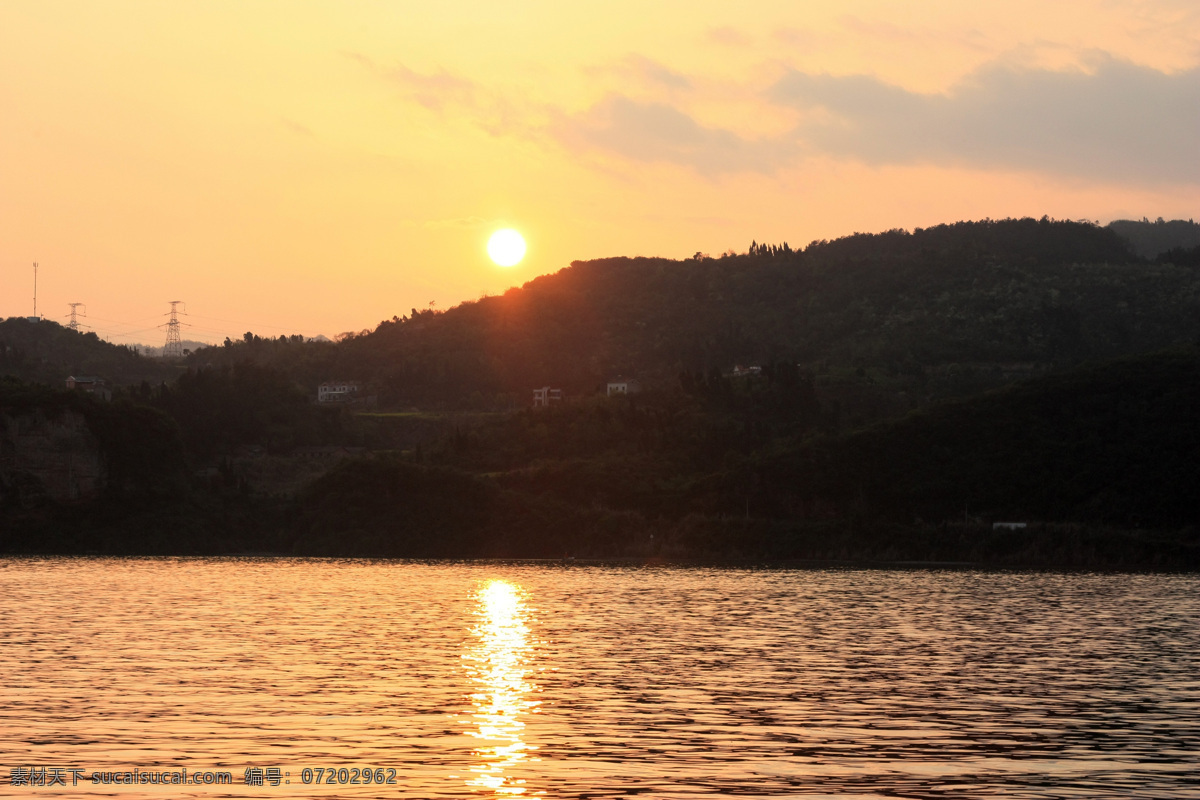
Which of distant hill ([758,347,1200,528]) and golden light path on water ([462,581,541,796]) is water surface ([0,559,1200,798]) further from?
distant hill ([758,347,1200,528])

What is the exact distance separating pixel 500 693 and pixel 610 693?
3.77 m

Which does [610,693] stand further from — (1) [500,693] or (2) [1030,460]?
(2) [1030,460]

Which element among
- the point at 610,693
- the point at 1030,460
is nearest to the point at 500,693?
the point at 610,693

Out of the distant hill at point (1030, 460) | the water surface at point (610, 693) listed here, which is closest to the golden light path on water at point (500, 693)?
the water surface at point (610, 693)

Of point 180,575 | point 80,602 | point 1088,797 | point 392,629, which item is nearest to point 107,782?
point 1088,797

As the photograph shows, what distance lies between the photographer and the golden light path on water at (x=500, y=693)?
1211 inches

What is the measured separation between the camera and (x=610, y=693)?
1791 inches

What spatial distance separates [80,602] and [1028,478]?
111357 mm

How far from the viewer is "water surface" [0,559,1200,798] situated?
102ft

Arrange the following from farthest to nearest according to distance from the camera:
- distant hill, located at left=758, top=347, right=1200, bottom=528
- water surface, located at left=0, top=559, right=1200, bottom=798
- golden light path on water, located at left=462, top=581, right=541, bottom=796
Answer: distant hill, located at left=758, top=347, right=1200, bottom=528
water surface, located at left=0, top=559, right=1200, bottom=798
golden light path on water, located at left=462, top=581, right=541, bottom=796

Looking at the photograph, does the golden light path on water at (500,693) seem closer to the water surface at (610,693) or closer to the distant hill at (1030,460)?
the water surface at (610,693)

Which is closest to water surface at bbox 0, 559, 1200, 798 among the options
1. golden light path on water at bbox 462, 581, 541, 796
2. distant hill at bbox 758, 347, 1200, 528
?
golden light path on water at bbox 462, 581, 541, 796

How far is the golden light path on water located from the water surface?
0.16 meters

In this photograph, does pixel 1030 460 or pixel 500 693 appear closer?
pixel 500 693
